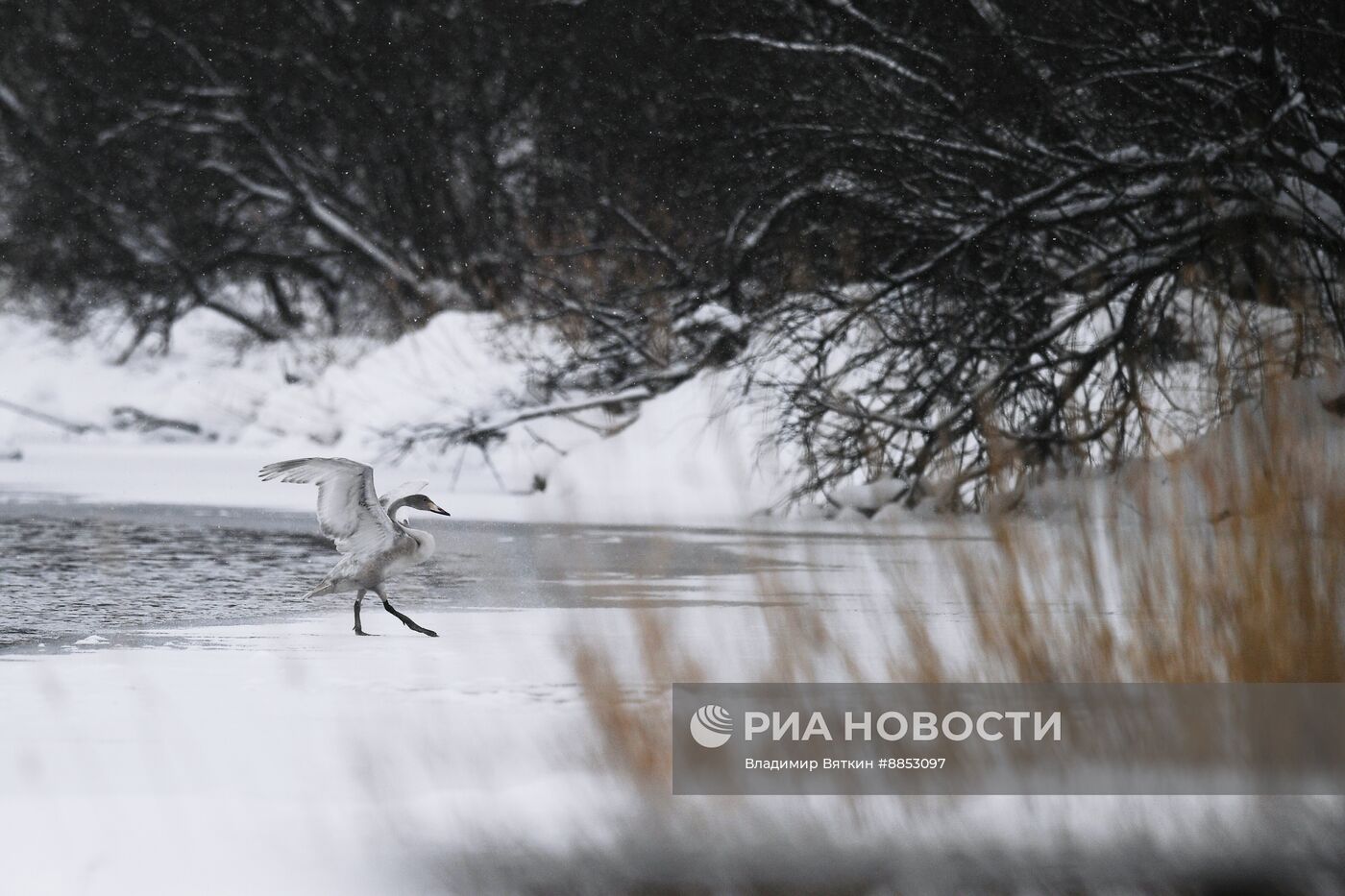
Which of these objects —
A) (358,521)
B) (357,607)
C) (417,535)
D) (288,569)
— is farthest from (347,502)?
(288,569)

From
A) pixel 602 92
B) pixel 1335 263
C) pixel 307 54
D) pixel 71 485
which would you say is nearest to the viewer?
pixel 1335 263

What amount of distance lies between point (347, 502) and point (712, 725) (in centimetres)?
88

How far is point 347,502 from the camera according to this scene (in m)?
3.02

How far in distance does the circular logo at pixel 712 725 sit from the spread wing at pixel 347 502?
A: 774 mm

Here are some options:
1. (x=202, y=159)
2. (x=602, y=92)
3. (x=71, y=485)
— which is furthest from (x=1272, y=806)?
(x=202, y=159)

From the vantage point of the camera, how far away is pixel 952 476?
8.11 feet

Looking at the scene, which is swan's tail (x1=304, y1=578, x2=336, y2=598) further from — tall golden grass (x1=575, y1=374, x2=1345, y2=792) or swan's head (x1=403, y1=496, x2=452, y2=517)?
tall golden grass (x1=575, y1=374, x2=1345, y2=792)

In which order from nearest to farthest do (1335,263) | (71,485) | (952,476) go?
(952,476), (1335,263), (71,485)

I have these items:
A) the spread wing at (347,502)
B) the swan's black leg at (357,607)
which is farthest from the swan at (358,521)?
the swan's black leg at (357,607)

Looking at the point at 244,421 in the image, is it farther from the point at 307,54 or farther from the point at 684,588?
the point at 684,588

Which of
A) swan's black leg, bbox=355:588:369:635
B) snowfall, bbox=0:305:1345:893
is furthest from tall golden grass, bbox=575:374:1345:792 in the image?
swan's black leg, bbox=355:588:369:635

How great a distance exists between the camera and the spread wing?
2994mm

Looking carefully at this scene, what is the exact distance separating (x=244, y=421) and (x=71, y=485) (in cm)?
298

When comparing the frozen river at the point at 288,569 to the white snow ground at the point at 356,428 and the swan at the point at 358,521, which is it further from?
the swan at the point at 358,521
